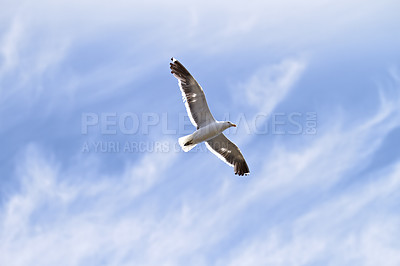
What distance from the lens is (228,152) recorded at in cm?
1811

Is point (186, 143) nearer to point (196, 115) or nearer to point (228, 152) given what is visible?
point (196, 115)

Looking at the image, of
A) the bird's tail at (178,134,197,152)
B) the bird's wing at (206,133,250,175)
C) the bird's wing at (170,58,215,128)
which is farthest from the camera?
the bird's wing at (206,133,250,175)

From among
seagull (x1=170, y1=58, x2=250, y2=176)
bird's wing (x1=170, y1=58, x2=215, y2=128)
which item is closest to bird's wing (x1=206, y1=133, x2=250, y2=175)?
seagull (x1=170, y1=58, x2=250, y2=176)

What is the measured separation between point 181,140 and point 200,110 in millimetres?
1179

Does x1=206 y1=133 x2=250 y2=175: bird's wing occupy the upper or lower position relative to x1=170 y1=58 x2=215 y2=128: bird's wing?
lower

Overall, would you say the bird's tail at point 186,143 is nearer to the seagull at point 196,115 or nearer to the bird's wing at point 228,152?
the seagull at point 196,115

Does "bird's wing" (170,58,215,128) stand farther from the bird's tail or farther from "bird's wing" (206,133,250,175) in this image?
"bird's wing" (206,133,250,175)

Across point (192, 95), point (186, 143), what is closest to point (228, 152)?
point (186, 143)

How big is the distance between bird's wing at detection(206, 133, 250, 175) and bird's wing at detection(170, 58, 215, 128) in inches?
42.1

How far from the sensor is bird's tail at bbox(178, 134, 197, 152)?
16720 mm

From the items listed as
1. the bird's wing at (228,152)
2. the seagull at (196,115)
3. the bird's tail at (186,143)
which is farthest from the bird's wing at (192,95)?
the bird's wing at (228,152)

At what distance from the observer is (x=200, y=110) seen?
16.7 metres

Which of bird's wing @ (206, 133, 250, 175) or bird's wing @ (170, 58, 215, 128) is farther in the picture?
bird's wing @ (206, 133, 250, 175)

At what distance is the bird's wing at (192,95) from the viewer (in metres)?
16.3
